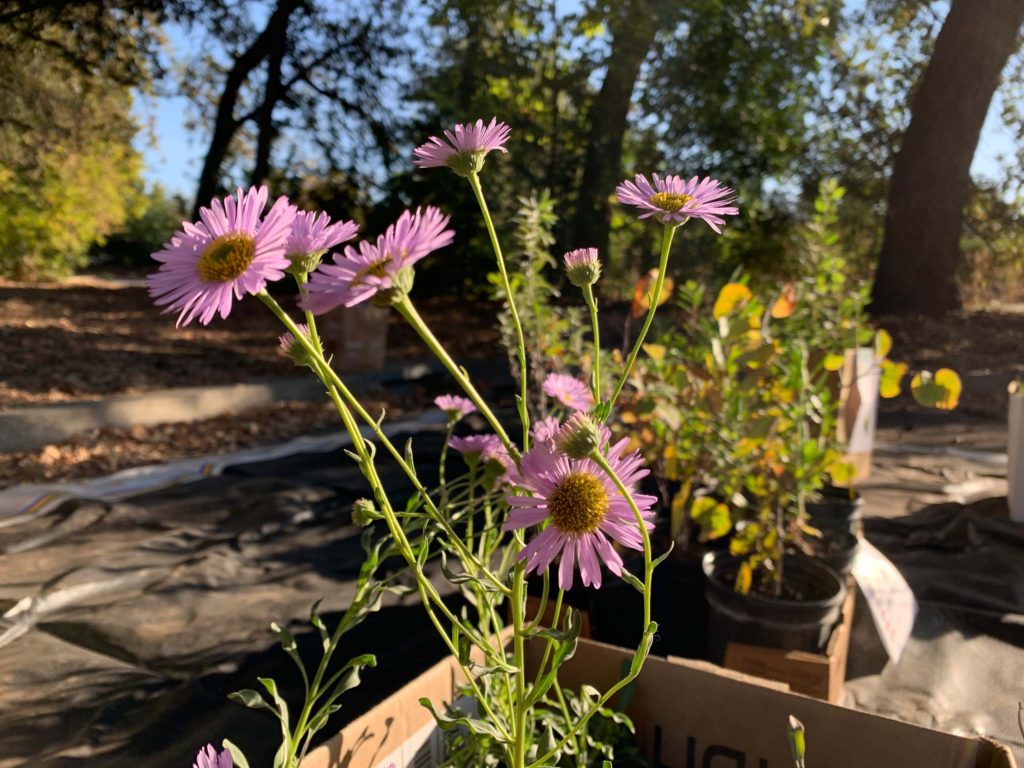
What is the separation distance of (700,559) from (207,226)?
1379mm

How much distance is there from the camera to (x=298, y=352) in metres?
0.61

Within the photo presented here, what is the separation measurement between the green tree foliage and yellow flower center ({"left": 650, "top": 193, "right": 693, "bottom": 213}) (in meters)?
7.22

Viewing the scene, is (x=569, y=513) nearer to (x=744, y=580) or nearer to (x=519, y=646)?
(x=519, y=646)

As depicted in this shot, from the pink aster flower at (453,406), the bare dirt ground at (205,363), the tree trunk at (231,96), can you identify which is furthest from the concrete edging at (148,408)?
the tree trunk at (231,96)

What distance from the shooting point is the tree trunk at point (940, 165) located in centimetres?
493

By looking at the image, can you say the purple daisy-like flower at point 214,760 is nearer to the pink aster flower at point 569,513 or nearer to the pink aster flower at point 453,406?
the pink aster flower at point 569,513

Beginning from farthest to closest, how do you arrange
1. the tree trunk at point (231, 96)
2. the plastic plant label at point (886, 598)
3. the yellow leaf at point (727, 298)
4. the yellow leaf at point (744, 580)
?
the tree trunk at point (231, 96) → the plastic plant label at point (886, 598) → the yellow leaf at point (727, 298) → the yellow leaf at point (744, 580)

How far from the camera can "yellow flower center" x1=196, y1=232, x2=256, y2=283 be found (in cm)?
49

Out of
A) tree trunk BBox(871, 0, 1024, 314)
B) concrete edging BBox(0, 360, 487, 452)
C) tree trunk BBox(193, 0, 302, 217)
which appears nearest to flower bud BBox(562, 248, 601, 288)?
concrete edging BBox(0, 360, 487, 452)

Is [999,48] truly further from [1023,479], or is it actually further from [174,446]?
[174,446]

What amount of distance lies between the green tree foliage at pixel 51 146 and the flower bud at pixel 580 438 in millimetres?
7307

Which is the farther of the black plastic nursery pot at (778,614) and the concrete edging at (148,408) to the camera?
the concrete edging at (148,408)

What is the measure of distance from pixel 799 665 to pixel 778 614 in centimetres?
9

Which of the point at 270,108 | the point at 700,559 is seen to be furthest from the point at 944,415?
the point at 270,108
